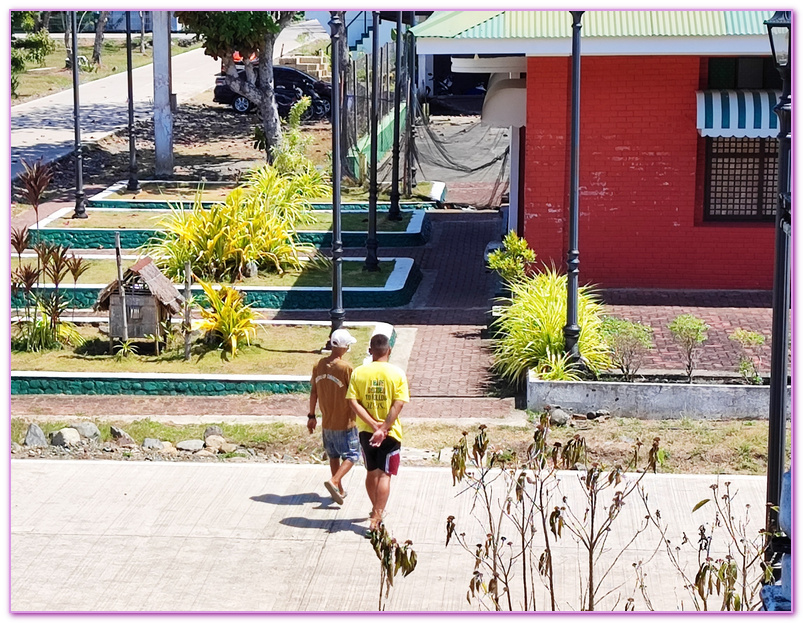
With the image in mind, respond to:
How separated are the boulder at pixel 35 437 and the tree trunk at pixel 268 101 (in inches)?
598

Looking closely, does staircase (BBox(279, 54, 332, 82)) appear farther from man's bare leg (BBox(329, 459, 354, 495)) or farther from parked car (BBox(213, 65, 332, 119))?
man's bare leg (BBox(329, 459, 354, 495))

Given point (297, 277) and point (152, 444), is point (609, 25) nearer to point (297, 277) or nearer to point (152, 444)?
point (297, 277)

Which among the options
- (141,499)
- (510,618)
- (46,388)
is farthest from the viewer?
(46,388)

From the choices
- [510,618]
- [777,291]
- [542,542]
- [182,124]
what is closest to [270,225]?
[542,542]

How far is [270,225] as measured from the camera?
17.9 meters

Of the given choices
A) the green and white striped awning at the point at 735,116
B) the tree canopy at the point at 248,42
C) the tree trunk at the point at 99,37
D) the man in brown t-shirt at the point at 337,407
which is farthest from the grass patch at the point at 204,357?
the tree trunk at the point at 99,37

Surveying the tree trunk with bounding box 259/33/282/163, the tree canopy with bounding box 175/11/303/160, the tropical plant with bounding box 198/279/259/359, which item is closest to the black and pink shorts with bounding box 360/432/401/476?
the tropical plant with bounding box 198/279/259/359

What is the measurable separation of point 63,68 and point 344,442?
129 ft

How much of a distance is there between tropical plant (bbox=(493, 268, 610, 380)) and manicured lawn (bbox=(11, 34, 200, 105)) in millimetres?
27054

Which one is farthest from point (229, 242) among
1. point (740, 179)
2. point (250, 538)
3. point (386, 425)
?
point (386, 425)

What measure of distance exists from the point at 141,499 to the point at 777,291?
4932mm

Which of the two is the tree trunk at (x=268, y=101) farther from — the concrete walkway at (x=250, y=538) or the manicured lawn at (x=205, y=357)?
the concrete walkway at (x=250, y=538)

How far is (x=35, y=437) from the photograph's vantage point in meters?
11.0

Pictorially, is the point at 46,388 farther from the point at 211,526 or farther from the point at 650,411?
the point at 650,411
